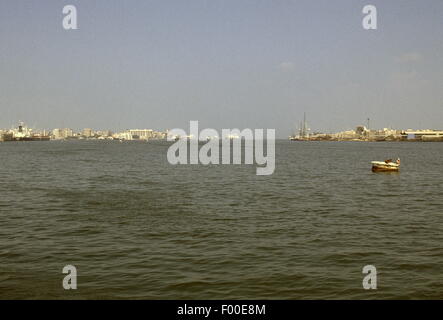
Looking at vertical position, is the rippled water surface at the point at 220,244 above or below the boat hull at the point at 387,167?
below

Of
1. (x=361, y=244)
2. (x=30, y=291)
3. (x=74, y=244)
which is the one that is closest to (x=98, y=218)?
(x=74, y=244)

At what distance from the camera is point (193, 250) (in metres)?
20.0

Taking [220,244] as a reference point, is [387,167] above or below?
above

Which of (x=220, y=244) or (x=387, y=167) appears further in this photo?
(x=387, y=167)

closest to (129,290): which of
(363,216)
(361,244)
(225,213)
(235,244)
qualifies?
(235,244)

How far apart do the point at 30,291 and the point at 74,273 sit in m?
2.06

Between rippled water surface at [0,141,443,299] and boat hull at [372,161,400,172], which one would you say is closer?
rippled water surface at [0,141,443,299]

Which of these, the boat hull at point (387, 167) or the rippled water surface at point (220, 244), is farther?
the boat hull at point (387, 167)

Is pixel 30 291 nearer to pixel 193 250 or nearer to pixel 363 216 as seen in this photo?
pixel 193 250

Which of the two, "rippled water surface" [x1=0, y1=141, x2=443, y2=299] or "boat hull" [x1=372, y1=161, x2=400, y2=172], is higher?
"boat hull" [x1=372, y1=161, x2=400, y2=172]
